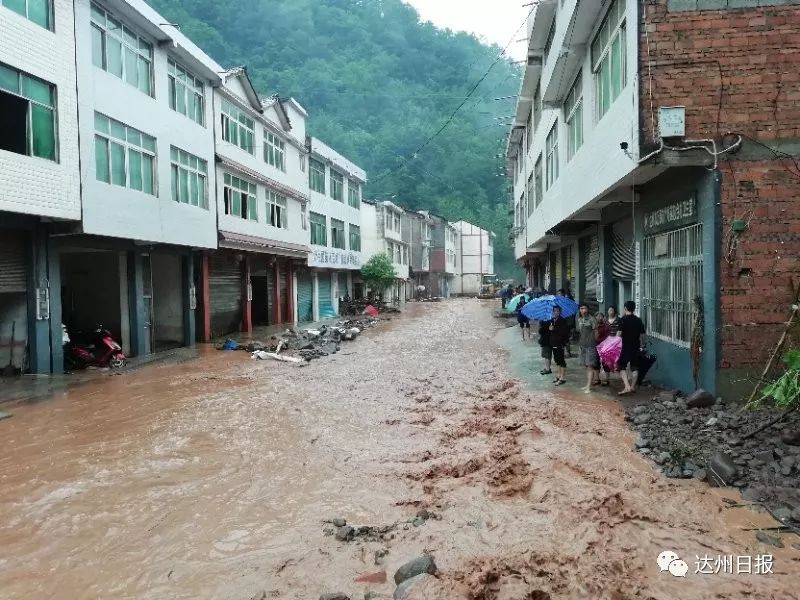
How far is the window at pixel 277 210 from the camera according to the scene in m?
25.2

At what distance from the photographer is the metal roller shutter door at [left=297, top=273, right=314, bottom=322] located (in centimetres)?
3091

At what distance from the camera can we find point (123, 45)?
14.9 meters

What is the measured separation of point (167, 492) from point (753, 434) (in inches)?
252

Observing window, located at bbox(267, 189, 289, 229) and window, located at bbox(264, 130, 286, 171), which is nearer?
window, located at bbox(264, 130, 286, 171)

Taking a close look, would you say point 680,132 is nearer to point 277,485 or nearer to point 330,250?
point 277,485

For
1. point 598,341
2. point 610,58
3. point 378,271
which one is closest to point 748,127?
point 610,58

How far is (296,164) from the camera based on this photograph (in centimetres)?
2847

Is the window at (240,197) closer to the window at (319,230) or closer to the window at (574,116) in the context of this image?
the window at (319,230)

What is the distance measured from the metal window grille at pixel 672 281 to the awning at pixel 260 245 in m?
14.6

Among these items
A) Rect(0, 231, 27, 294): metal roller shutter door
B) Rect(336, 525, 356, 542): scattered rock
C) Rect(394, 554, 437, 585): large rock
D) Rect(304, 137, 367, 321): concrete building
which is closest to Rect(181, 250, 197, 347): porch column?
Rect(0, 231, 27, 294): metal roller shutter door

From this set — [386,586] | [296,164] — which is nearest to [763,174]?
[386,586]

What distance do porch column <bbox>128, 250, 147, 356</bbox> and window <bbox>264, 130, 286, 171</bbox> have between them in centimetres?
950

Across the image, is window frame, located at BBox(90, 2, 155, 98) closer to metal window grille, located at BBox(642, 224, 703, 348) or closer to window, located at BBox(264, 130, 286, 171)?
window, located at BBox(264, 130, 286, 171)

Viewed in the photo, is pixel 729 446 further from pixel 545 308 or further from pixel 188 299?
pixel 188 299
